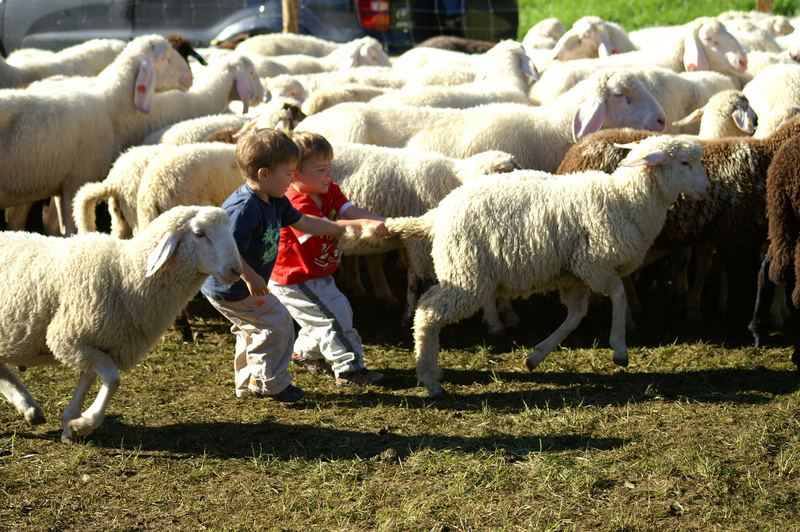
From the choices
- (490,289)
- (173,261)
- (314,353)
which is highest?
(173,261)

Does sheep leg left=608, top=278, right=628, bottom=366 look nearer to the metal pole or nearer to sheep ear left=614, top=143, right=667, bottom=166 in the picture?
sheep ear left=614, top=143, right=667, bottom=166

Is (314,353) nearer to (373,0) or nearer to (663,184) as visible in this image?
(663,184)

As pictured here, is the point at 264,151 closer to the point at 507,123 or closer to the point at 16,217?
the point at 507,123

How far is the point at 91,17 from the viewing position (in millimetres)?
13617

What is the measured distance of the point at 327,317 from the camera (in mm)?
6090

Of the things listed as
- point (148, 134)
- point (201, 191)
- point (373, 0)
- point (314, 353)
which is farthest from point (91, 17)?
point (314, 353)

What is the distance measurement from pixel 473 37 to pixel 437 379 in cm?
953

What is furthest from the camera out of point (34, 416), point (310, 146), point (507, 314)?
point (507, 314)

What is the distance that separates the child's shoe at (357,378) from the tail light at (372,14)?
8058 millimetres

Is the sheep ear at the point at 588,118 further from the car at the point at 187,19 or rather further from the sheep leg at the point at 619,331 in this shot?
the car at the point at 187,19

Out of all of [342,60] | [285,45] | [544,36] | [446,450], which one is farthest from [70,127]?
[544,36]

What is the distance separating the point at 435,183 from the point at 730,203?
1.67 m

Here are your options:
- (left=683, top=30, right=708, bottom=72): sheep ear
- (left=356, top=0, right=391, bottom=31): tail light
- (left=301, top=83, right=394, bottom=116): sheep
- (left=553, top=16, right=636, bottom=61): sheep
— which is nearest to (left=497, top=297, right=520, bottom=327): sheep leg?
(left=301, top=83, right=394, bottom=116): sheep

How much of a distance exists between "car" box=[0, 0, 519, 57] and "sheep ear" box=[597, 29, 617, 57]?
10.9 feet
